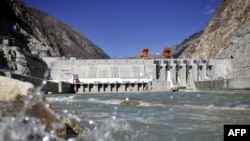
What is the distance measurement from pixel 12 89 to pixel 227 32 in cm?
10843

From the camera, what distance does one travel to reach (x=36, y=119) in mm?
7324

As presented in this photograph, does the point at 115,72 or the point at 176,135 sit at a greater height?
the point at 115,72

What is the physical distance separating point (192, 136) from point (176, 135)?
1.69ft

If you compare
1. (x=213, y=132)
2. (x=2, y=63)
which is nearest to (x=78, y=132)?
(x=213, y=132)

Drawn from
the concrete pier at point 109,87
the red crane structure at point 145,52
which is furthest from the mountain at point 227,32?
the concrete pier at point 109,87

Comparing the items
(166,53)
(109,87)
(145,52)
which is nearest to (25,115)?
(109,87)

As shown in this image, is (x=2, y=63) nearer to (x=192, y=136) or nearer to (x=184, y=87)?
(x=184, y=87)

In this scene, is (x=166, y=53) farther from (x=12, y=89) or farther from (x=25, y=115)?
(x=25, y=115)

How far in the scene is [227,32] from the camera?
110 metres

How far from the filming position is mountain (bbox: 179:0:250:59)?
88.8 metres

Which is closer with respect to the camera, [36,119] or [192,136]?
[36,119]

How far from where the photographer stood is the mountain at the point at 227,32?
8881 centimetres

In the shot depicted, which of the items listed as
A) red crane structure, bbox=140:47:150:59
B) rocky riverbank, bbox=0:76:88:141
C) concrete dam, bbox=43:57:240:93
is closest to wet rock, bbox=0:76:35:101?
rocky riverbank, bbox=0:76:88:141

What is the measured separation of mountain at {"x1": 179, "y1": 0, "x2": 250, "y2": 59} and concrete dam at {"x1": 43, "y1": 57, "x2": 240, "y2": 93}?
20.1ft
